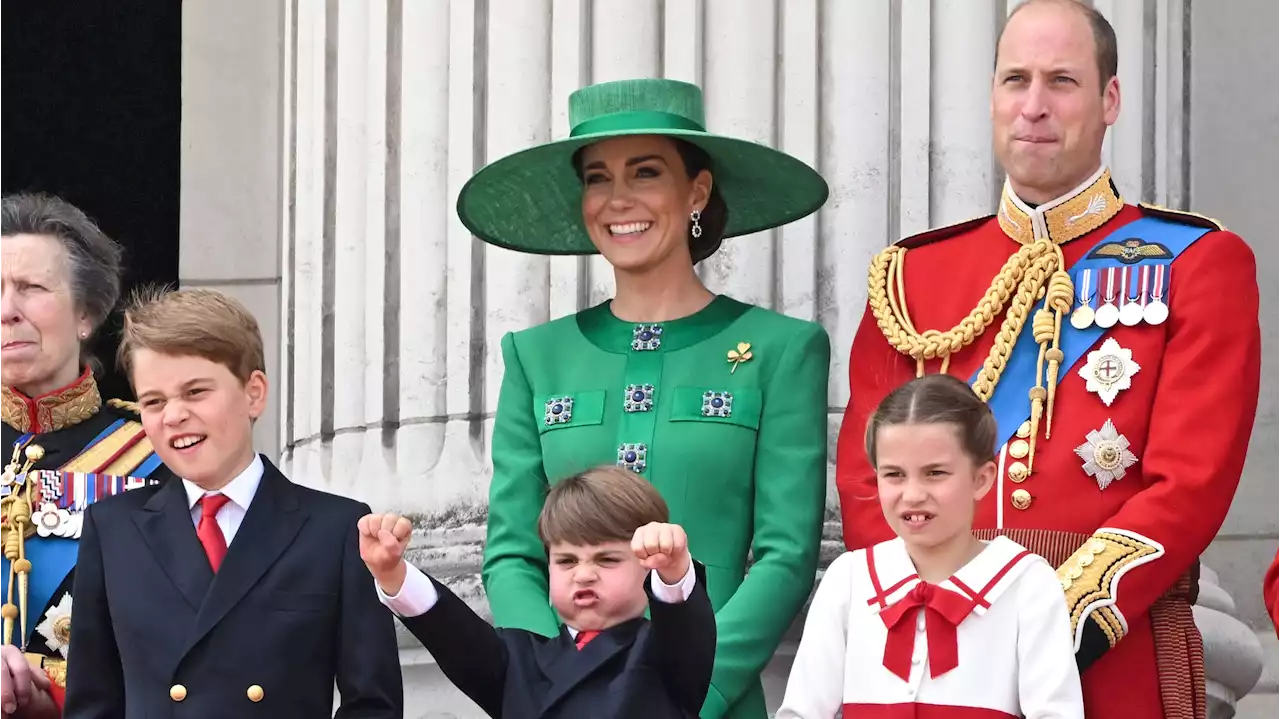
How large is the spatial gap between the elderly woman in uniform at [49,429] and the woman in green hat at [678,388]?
0.90 meters

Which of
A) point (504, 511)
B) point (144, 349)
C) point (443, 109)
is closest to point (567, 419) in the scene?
point (504, 511)

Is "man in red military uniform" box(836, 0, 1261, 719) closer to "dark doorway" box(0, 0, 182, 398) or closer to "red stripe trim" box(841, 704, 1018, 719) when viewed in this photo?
"red stripe trim" box(841, 704, 1018, 719)

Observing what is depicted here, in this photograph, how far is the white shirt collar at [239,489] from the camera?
4.33 meters

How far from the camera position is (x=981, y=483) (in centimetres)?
410

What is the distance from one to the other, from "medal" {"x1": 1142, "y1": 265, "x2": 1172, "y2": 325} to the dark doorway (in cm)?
389

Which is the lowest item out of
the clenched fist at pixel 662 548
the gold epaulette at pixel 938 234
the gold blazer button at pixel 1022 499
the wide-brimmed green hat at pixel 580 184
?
the clenched fist at pixel 662 548

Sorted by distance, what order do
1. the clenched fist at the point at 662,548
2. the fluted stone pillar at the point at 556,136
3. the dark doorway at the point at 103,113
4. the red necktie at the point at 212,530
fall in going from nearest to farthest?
the clenched fist at the point at 662,548
the red necktie at the point at 212,530
the fluted stone pillar at the point at 556,136
the dark doorway at the point at 103,113

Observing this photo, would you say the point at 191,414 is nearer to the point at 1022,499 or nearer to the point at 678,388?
the point at 678,388

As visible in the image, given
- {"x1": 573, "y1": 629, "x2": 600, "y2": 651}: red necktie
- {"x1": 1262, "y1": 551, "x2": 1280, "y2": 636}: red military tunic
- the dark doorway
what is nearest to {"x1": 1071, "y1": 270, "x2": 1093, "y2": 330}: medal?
{"x1": 1262, "y1": 551, "x2": 1280, "y2": 636}: red military tunic

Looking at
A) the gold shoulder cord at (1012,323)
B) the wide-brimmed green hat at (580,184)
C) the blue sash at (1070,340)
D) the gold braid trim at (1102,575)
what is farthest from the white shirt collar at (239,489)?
the gold braid trim at (1102,575)

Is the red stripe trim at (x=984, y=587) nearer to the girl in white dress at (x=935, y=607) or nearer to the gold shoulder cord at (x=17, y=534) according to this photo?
the girl in white dress at (x=935, y=607)

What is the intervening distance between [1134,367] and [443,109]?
2129 millimetres

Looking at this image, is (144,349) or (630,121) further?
(630,121)

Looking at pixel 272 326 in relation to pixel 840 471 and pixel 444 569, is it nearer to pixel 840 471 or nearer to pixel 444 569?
pixel 444 569
